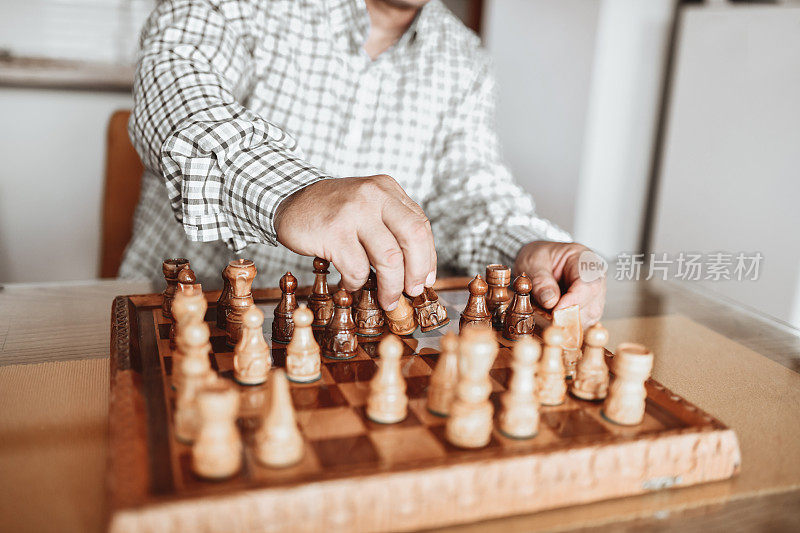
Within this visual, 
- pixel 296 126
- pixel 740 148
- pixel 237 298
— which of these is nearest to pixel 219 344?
pixel 237 298

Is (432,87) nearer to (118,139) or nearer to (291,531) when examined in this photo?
(118,139)

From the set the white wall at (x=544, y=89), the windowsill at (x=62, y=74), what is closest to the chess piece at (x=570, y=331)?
the white wall at (x=544, y=89)

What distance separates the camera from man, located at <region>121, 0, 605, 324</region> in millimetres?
1029

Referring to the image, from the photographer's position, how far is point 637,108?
8.77ft

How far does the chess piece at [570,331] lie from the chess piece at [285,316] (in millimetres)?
411

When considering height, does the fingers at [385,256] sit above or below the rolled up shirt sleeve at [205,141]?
below

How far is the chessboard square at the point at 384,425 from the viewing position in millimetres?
746

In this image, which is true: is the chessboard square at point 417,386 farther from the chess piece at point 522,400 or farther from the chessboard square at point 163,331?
the chessboard square at point 163,331

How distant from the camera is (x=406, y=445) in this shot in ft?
2.32

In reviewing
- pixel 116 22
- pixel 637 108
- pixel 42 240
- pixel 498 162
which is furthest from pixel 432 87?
pixel 42 240

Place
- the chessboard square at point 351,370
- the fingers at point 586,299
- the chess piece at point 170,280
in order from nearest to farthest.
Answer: the chessboard square at point 351,370 < the chess piece at point 170,280 < the fingers at point 586,299

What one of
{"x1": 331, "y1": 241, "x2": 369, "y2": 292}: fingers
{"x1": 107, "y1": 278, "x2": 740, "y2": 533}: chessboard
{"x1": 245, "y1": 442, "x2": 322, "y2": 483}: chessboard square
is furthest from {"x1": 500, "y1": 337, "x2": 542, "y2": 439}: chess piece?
{"x1": 331, "y1": 241, "x2": 369, "y2": 292}: fingers

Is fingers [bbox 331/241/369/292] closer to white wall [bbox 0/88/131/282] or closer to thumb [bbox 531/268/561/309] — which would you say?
thumb [bbox 531/268/561/309]

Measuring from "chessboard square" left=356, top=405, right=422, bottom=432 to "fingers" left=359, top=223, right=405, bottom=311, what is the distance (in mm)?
270
